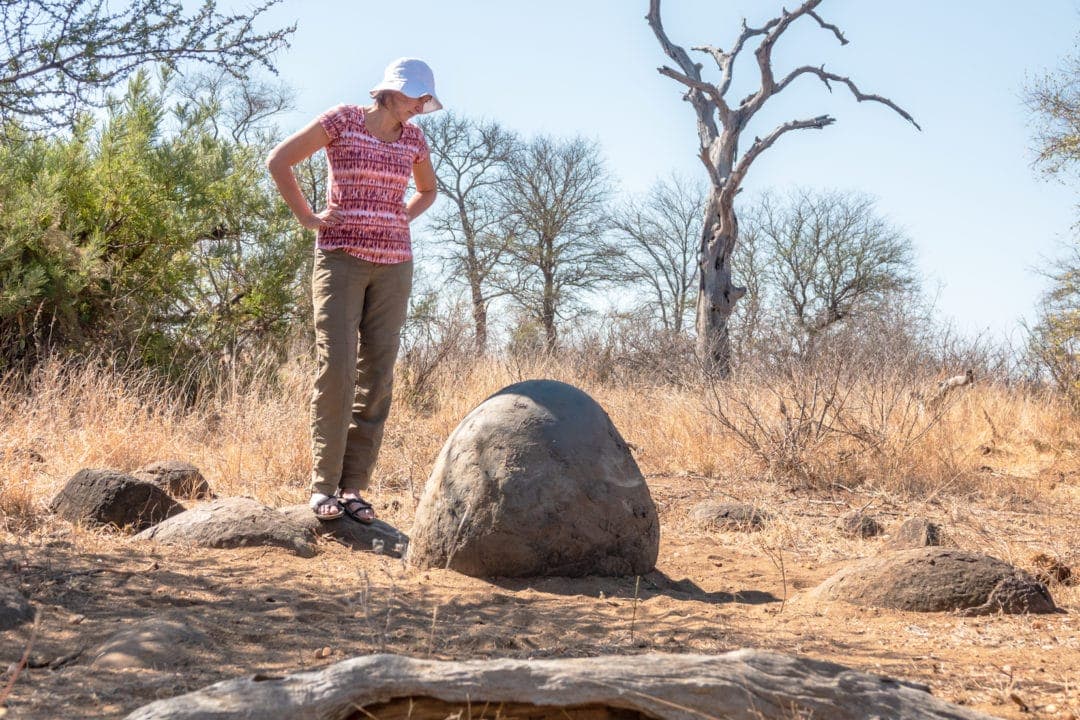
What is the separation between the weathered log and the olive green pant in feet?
8.72

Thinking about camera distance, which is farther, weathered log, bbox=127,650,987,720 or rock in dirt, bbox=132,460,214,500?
rock in dirt, bbox=132,460,214,500

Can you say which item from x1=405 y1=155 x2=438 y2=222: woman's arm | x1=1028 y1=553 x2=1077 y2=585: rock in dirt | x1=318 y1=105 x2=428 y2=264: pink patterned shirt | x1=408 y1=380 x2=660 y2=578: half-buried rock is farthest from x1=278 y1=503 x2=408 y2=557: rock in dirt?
x1=1028 y1=553 x2=1077 y2=585: rock in dirt

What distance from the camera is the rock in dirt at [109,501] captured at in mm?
5133

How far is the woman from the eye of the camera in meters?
4.66

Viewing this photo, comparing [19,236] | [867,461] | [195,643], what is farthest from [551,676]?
[19,236]

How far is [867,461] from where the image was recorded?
7.53m

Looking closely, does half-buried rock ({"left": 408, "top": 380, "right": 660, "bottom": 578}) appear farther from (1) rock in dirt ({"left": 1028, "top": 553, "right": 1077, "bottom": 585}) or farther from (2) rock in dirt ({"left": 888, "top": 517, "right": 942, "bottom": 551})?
(1) rock in dirt ({"left": 1028, "top": 553, "right": 1077, "bottom": 585})

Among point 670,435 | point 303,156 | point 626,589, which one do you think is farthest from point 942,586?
point 670,435

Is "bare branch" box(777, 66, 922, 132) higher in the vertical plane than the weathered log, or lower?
higher

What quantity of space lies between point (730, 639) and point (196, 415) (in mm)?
6149

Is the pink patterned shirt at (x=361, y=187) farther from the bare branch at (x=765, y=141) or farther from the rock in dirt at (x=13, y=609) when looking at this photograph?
the bare branch at (x=765, y=141)

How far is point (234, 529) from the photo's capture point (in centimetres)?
483

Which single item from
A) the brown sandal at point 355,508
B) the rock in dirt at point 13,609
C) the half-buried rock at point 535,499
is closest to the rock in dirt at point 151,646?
the rock in dirt at point 13,609

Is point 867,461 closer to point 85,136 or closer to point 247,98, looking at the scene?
point 85,136
